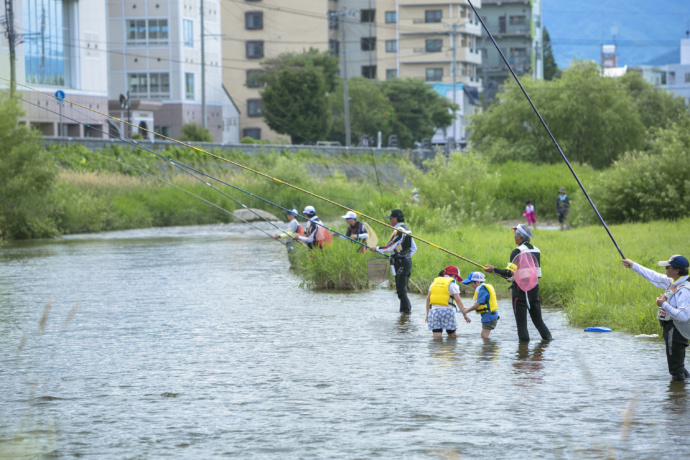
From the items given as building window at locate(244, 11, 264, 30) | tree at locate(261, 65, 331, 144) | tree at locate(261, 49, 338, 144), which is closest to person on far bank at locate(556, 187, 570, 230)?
tree at locate(261, 49, 338, 144)

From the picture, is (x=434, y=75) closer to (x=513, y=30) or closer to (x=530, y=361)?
(x=513, y=30)

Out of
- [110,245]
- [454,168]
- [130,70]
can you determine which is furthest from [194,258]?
[130,70]

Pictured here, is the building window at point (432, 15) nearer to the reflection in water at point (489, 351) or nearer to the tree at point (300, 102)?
the tree at point (300, 102)

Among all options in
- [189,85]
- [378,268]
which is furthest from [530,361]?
→ [189,85]

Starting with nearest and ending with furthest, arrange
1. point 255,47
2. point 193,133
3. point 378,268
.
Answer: point 378,268
point 193,133
point 255,47

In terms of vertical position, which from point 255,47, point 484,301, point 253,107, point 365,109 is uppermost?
point 255,47

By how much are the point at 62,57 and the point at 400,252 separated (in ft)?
146

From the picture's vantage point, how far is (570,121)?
142 feet

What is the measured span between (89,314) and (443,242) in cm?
739

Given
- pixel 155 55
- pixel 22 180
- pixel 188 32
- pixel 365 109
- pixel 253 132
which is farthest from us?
pixel 253 132

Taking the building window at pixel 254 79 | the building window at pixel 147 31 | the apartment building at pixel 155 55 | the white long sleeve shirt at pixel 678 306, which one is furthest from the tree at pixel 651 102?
the white long sleeve shirt at pixel 678 306

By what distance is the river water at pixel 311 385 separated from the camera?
25.3 feet

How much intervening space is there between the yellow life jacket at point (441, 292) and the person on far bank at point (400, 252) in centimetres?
222

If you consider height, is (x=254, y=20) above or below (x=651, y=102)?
above
